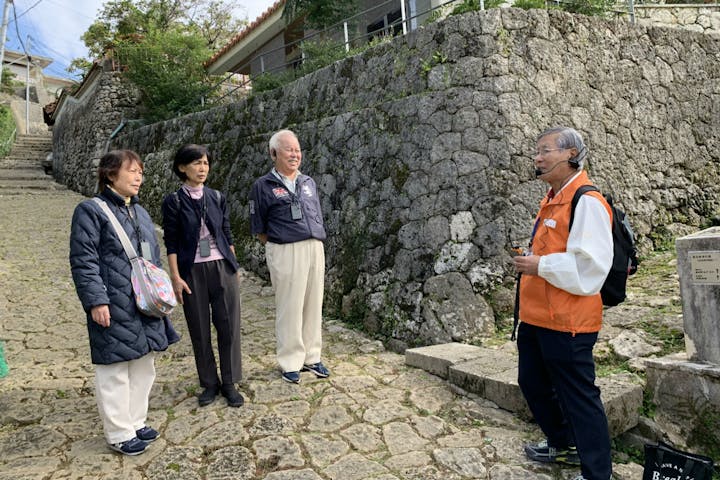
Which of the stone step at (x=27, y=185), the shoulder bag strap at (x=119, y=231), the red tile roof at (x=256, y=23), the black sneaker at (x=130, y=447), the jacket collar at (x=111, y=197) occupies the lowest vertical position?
the black sneaker at (x=130, y=447)

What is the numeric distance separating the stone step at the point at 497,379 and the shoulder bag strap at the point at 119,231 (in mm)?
2402

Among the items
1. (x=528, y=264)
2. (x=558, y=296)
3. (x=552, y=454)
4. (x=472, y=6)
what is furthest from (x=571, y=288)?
(x=472, y=6)

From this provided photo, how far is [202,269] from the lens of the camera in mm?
3438

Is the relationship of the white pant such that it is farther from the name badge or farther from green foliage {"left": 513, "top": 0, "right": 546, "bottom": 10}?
green foliage {"left": 513, "top": 0, "right": 546, "bottom": 10}

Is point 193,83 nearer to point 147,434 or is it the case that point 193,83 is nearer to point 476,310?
point 476,310

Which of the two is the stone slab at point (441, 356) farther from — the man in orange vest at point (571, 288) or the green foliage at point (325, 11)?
the green foliage at point (325, 11)

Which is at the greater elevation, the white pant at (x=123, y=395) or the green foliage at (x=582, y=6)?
the green foliage at (x=582, y=6)

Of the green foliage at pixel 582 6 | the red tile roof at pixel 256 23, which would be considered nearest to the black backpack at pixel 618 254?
the green foliage at pixel 582 6

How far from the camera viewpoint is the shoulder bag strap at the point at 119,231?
9.27 feet

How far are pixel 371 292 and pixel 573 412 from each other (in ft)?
10.5

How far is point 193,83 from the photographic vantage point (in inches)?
461

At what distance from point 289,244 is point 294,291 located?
0.35m

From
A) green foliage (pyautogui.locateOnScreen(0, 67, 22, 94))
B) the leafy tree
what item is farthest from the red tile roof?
green foliage (pyautogui.locateOnScreen(0, 67, 22, 94))

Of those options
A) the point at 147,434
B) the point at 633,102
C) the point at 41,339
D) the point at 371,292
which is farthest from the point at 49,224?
the point at 633,102
